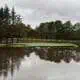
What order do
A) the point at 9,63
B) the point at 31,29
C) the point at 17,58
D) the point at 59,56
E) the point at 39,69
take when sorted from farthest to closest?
the point at 31,29 < the point at 59,56 < the point at 17,58 < the point at 9,63 < the point at 39,69

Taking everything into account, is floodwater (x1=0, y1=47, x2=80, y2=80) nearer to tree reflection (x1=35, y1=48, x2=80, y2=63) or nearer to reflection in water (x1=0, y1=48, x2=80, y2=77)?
reflection in water (x1=0, y1=48, x2=80, y2=77)

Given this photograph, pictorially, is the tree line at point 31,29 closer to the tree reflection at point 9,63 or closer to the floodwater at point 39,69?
the tree reflection at point 9,63

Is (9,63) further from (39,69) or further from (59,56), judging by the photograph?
(59,56)

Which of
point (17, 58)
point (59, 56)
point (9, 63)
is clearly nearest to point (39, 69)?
point (9, 63)

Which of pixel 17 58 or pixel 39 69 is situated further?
pixel 17 58

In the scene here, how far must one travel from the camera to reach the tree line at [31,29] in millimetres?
32281

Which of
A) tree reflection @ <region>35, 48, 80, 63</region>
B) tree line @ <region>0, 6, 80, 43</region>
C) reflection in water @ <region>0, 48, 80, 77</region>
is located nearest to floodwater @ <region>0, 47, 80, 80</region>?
reflection in water @ <region>0, 48, 80, 77</region>

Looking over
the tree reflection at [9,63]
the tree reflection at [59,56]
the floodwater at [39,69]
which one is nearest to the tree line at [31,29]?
the tree reflection at [59,56]

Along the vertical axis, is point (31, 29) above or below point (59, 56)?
above

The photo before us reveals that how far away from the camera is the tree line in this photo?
32281 millimetres

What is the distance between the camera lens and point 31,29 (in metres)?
41.2

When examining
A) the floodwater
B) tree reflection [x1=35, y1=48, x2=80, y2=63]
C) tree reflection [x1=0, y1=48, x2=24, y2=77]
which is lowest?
tree reflection [x1=35, y1=48, x2=80, y2=63]

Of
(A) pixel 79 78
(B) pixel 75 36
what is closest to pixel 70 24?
(B) pixel 75 36

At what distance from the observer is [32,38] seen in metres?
37.1
